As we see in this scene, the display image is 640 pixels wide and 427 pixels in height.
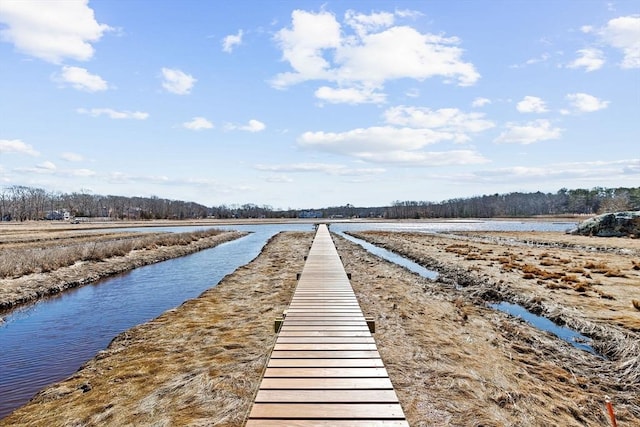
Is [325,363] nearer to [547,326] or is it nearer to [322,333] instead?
[322,333]

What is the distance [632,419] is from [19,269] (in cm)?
2399

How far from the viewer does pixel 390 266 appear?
22516 millimetres

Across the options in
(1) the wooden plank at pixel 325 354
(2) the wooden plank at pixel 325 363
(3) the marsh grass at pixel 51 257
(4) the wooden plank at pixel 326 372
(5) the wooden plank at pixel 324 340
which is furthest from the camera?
(3) the marsh grass at pixel 51 257

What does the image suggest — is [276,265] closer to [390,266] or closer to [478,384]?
[390,266]

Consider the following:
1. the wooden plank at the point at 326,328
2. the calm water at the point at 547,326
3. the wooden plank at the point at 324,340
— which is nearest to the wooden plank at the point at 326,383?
the wooden plank at the point at 324,340

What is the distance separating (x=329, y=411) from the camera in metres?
4.12

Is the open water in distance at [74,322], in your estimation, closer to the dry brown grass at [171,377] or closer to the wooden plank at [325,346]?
the dry brown grass at [171,377]

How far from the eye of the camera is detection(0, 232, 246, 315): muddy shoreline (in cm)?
1473

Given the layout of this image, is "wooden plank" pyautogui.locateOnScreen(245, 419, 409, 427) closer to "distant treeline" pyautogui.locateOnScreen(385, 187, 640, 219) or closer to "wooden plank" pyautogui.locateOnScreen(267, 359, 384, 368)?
"wooden plank" pyautogui.locateOnScreen(267, 359, 384, 368)

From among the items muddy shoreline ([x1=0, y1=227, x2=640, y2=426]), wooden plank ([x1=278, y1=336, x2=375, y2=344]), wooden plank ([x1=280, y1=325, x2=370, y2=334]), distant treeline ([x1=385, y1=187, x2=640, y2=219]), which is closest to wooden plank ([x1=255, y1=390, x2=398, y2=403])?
muddy shoreline ([x1=0, y1=227, x2=640, y2=426])

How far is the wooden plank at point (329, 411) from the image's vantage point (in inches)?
157

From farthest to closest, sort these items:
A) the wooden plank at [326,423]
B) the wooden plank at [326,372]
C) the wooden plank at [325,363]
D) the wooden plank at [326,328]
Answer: the wooden plank at [326,328] < the wooden plank at [325,363] < the wooden plank at [326,372] < the wooden plank at [326,423]

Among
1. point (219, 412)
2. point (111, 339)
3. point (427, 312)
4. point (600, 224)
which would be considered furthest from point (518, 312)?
point (600, 224)

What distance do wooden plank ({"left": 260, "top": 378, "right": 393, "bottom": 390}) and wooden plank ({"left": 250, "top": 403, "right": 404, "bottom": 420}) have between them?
40cm
